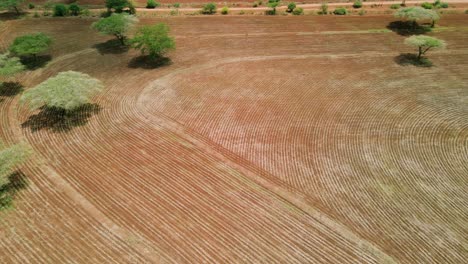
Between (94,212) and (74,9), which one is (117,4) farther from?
(94,212)

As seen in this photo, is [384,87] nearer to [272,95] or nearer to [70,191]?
[272,95]

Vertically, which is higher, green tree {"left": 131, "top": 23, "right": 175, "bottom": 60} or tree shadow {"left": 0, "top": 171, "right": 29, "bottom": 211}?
green tree {"left": 131, "top": 23, "right": 175, "bottom": 60}

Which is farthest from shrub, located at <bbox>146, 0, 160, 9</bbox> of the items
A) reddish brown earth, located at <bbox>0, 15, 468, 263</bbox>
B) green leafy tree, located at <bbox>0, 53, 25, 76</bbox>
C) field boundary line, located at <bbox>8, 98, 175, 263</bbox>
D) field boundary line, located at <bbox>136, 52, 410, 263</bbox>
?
field boundary line, located at <bbox>8, 98, 175, 263</bbox>

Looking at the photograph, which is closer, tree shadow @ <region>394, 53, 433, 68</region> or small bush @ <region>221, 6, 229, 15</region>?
tree shadow @ <region>394, 53, 433, 68</region>

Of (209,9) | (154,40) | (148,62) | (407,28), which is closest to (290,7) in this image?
(209,9)

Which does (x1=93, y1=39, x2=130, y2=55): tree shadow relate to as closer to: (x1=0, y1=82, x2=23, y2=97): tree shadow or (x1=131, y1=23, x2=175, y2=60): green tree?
(x1=131, y1=23, x2=175, y2=60): green tree

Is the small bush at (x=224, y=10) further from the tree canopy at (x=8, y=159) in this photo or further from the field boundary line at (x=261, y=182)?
the tree canopy at (x=8, y=159)

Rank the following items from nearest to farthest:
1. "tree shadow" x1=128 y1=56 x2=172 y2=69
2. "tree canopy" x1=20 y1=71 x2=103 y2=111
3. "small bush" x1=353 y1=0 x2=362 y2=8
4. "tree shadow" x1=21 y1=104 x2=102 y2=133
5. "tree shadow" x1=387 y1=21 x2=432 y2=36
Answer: "tree canopy" x1=20 y1=71 x2=103 y2=111, "tree shadow" x1=21 y1=104 x2=102 y2=133, "tree shadow" x1=128 y1=56 x2=172 y2=69, "tree shadow" x1=387 y1=21 x2=432 y2=36, "small bush" x1=353 y1=0 x2=362 y2=8

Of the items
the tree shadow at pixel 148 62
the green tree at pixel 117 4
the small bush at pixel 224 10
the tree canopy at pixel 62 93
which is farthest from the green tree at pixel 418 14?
the tree canopy at pixel 62 93
